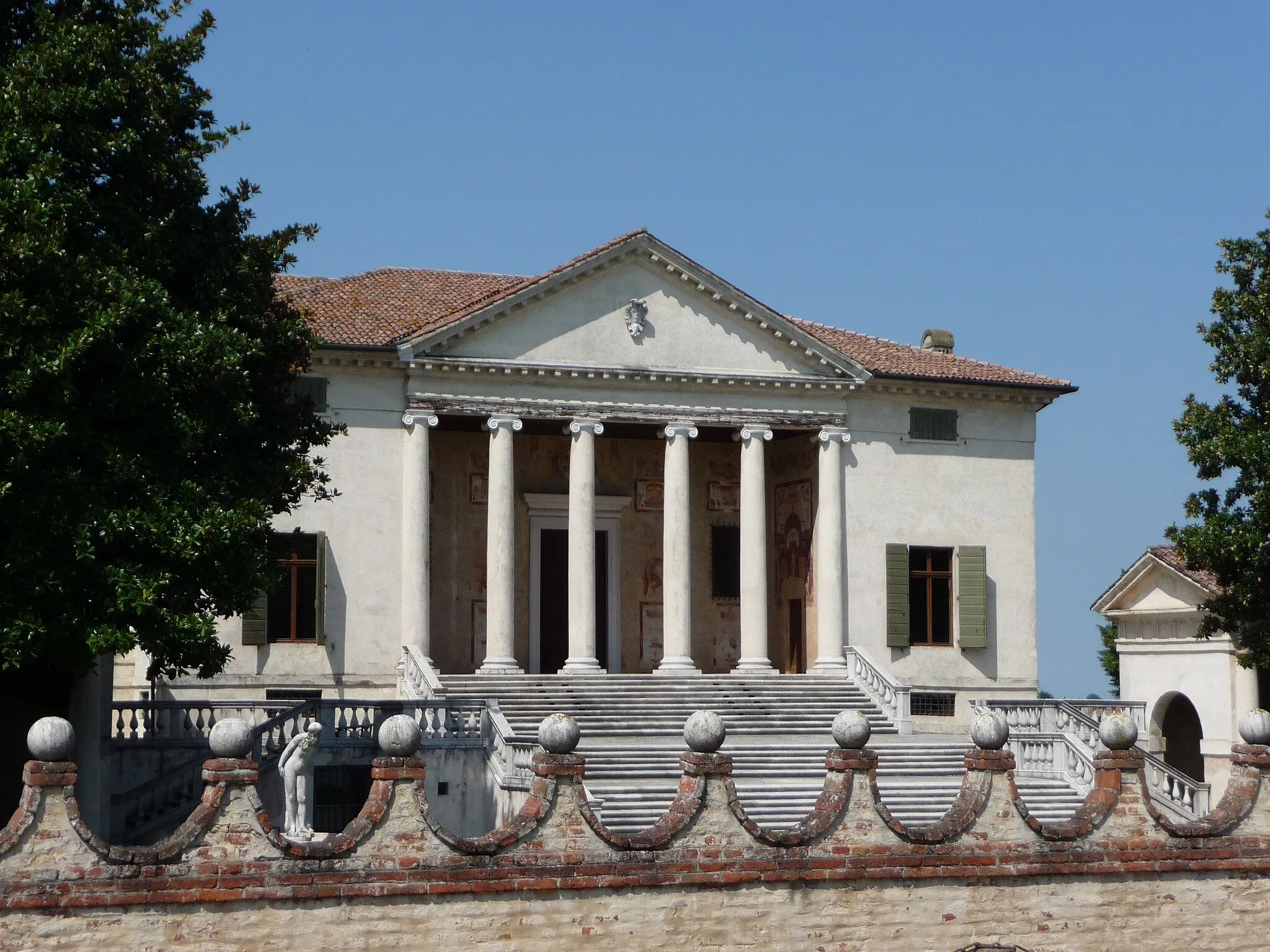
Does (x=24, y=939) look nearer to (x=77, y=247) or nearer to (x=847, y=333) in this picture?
(x=77, y=247)

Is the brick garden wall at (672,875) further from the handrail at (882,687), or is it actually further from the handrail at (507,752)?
the handrail at (882,687)

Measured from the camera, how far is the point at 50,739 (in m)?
12.3

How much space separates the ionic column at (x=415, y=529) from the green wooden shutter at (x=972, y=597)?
1045 cm

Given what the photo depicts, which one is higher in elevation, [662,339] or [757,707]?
[662,339]

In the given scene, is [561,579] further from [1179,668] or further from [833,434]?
[1179,668]

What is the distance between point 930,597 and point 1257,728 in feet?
54.1

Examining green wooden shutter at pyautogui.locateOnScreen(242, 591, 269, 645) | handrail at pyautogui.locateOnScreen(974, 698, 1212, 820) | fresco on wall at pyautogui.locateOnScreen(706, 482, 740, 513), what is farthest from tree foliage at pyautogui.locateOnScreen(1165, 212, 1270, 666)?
green wooden shutter at pyautogui.locateOnScreen(242, 591, 269, 645)

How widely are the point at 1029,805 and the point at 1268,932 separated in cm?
867

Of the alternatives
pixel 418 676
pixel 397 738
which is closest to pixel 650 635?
pixel 418 676

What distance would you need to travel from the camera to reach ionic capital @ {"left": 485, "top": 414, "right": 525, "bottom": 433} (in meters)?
29.8

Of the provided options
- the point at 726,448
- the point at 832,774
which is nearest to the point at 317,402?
the point at 726,448

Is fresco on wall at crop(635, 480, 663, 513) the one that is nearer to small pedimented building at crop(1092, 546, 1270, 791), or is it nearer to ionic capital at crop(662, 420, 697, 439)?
ionic capital at crop(662, 420, 697, 439)

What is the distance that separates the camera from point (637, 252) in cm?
3050

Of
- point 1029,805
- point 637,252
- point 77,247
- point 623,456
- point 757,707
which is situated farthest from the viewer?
point 623,456
